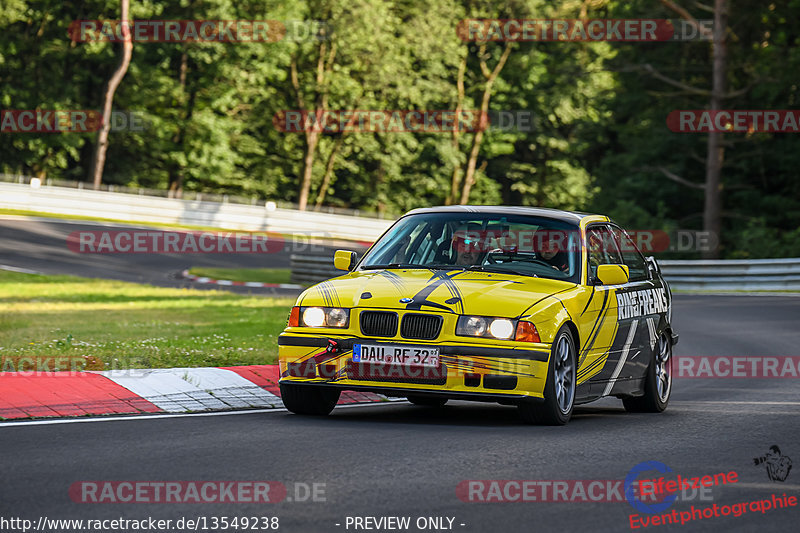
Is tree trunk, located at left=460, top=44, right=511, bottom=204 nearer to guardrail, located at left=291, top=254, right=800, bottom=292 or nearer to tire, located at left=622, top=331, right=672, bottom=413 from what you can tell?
guardrail, located at left=291, top=254, right=800, bottom=292

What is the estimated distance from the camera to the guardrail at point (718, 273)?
97.5 ft

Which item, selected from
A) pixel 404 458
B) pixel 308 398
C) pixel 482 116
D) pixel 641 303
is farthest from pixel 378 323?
pixel 482 116

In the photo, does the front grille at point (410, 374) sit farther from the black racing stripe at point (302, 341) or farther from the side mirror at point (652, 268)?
the side mirror at point (652, 268)

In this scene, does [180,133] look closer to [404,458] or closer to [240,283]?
[240,283]

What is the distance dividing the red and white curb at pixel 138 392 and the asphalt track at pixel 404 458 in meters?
0.51

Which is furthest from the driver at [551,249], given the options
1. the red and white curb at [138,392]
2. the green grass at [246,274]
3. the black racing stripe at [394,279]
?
the green grass at [246,274]

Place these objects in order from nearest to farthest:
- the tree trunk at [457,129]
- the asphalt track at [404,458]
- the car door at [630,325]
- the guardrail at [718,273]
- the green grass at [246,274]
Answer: the asphalt track at [404,458]
the car door at [630,325]
the guardrail at [718,273]
the green grass at [246,274]
the tree trunk at [457,129]

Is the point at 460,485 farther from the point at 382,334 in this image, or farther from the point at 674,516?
the point at 382,334

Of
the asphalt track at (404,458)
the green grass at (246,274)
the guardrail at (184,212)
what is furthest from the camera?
the guardrail at (184,212)

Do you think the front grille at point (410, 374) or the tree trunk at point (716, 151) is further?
the tree trunk at point (716, 151)

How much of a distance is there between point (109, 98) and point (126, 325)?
38.1 m

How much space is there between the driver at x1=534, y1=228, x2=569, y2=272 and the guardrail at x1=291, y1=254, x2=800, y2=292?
18.8 meters

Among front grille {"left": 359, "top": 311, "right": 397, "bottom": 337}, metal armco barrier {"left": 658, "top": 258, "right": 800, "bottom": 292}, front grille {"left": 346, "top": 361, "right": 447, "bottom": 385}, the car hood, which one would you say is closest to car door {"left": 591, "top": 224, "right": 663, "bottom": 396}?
the car hood

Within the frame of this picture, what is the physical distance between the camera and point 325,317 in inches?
359
